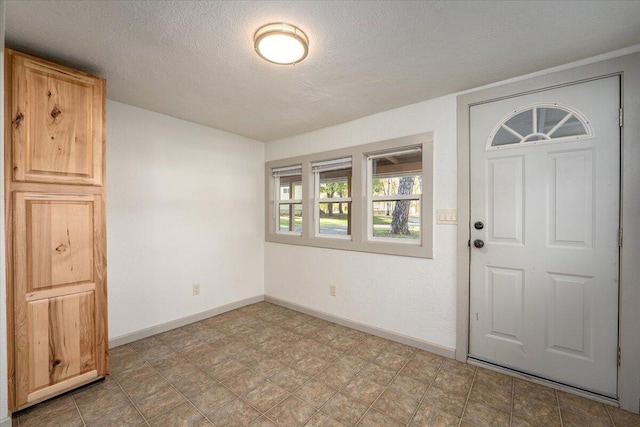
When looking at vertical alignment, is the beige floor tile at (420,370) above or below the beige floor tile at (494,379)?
below

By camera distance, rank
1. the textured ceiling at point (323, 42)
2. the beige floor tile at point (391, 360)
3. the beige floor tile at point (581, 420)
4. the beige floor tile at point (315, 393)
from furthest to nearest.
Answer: the beige floor tile at point (391, 360) < the beige floor tile at point (315, 393) < the beige floor tile at point (581, 420) < the textured ceiling at point (323, 42)

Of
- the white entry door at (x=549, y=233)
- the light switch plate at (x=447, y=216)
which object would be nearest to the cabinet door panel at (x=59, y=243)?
the light switch plate at (x=447, y=216)

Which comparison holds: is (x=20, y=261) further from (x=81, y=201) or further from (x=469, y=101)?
(x=469, y=101)

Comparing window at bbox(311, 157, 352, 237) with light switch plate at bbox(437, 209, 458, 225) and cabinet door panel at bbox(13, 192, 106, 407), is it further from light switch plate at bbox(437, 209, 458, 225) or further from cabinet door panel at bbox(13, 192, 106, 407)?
cabinet door panel at bbox(13, 192, 106, 407)

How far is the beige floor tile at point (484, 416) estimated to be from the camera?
1.68 metres

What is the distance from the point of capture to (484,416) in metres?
1.74

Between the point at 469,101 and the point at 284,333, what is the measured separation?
2916 millimetres

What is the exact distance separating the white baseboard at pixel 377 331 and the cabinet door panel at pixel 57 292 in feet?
6.80

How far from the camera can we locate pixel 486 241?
7.54 feet

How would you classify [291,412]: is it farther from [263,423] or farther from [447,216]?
[447,216]

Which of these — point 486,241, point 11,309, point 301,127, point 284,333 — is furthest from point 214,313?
point 486,241

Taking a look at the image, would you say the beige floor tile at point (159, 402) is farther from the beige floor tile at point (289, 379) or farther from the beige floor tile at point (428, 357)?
the beige floor tile at point (428, 357)

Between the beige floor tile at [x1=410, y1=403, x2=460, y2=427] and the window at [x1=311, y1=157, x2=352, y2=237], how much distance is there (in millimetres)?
1925

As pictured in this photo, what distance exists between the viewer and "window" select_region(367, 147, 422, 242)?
2.81 meters
